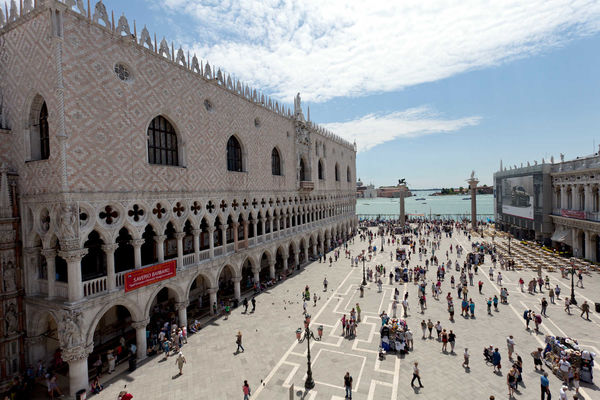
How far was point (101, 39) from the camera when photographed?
42.7ft

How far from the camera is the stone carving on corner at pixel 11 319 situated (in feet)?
41.5

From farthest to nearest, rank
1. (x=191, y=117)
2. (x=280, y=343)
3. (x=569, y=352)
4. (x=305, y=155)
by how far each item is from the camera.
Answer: (x=305, y=155) < (x=191, y=117) < (x=280, y=343) < (x=569, y=352)

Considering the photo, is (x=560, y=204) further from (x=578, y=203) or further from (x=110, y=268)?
(x=110, y=268)

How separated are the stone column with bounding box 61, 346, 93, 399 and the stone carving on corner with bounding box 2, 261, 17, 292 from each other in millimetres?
3968

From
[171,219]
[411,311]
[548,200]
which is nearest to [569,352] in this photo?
[411,311]

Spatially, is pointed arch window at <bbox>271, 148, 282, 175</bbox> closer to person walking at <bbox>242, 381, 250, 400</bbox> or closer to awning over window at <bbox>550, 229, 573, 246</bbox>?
person walking at <bbox>242, 381, 250, 400</bbox>

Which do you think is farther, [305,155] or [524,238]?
[524,238]

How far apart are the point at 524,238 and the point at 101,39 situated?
165 feet

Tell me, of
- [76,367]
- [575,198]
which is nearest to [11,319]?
[76,367]

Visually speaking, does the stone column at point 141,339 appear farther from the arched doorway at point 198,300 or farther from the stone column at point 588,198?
the stone column at point 588,198

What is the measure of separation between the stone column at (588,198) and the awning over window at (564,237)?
361 cm

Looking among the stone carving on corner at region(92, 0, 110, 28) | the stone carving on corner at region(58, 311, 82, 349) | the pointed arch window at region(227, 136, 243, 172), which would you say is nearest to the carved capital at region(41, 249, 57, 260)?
the stone carving on corner at region(58, 311, 82, 349)

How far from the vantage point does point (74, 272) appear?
11820 millimetres

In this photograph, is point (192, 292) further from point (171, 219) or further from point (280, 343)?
point (280, 343)
